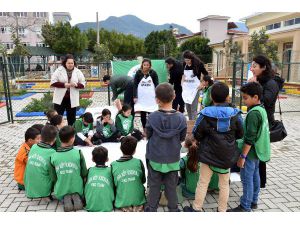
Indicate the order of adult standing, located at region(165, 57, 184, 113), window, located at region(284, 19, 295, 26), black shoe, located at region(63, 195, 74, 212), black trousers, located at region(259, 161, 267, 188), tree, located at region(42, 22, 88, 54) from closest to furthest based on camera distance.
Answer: black shoe, located at region(63, 195, 74, 212), black trousers, located at region(259, 161, 267, 188), adult standing, located at region(165, 57, 184, 113), window, located at region(284, 19, 295, 26), tree, located at region(42, 22, 88, 54)

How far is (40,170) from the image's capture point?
3357 millimetres

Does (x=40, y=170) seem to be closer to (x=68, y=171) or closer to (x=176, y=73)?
(x=68, y=171)

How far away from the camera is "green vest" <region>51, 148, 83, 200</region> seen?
325 centimetres

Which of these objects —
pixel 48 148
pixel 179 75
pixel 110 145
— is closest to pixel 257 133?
pixel 48 148

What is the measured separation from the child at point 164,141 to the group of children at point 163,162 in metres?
0.01

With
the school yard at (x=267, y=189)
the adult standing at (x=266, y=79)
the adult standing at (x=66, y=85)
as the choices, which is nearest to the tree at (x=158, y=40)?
the adult standing at (x=66, y=85)

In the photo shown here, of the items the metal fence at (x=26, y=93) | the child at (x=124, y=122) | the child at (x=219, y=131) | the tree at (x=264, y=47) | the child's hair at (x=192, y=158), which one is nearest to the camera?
the child at (x=219, y=131)

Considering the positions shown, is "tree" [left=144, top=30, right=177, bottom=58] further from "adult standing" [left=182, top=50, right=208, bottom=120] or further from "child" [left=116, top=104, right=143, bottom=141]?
"child" [left=116, top=104, right=143, bottom=141]

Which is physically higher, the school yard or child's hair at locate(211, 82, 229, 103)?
child's hair at locate(211, 82, 229, 103)

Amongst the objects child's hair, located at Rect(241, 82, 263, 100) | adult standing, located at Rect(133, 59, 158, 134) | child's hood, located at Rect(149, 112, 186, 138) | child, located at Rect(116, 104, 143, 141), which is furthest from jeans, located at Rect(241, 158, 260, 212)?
adult standing, located at Rect(133, 59, 158, 134)

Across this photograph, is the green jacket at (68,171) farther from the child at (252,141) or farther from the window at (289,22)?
the window at (289,22)

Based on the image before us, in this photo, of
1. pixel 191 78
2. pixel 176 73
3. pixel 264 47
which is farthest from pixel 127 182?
pixel 264 47

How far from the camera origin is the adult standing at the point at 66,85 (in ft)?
17.9

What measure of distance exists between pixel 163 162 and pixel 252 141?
0.96 m
